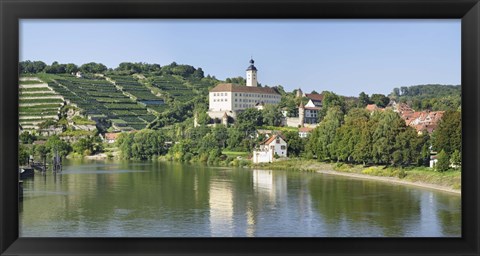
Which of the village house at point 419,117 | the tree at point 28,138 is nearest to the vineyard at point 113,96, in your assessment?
the tree at point 28,138

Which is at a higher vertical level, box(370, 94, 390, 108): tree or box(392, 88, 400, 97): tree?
box(392, 88, 400, 97): tree

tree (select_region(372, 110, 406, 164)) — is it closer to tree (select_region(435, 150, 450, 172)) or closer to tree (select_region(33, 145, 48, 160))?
tree (select_region(435, 150, 450, 172))

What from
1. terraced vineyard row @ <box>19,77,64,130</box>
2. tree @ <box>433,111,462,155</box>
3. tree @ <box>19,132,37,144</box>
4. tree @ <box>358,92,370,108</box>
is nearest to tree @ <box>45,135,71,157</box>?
tree @ <box>19,132,37,144</box>

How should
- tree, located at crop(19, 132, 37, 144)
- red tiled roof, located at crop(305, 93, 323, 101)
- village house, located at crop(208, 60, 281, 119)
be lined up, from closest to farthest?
tree, located at crop(19, 132, 37, 144), red tiled roof, located at crop(305, 93, 323, 101), village house, located at crop(208, 60, 281, 119)

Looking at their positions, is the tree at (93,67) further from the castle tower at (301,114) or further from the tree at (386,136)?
the tree at (386,136)

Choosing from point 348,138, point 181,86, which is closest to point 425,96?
point 348,138

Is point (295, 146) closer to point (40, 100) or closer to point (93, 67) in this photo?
point (40, 100)

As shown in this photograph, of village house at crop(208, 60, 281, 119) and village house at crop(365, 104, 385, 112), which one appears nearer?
village house at crop(365, 104, 385, 112)
